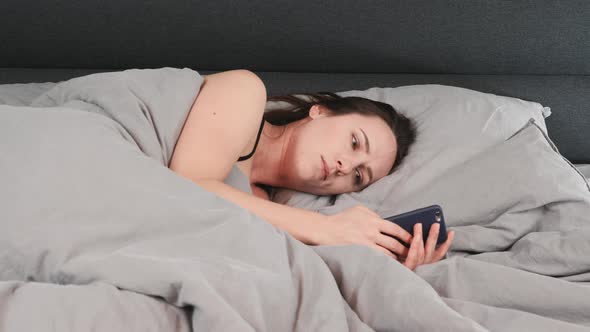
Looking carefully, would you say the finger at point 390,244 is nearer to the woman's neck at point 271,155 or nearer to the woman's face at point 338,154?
the woman's face at point 338,154

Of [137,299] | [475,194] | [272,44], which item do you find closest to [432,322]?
[137,299]

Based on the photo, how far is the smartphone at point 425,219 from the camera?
1.12 metres

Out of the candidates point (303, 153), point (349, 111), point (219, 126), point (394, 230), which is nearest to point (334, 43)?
point (349, 111)

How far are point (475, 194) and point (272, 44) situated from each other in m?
0.73

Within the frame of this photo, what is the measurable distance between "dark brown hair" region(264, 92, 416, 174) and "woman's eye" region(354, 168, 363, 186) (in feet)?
0.29

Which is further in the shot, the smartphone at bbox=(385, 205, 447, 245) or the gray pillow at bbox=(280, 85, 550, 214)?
the gray pillow at bbox=(280, 85, 550, 214)

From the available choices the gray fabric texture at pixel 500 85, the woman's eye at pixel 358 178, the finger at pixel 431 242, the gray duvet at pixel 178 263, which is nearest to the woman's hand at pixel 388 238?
the finger at pixel 431 242

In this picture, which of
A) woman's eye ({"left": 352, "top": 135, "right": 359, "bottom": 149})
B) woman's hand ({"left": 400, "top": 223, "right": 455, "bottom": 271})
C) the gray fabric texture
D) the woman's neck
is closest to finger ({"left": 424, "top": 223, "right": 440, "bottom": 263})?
woman's hand ({"left": 400, "top": 223, "right": 455, "bottom": 271})

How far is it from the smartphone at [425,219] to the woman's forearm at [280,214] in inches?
6.0

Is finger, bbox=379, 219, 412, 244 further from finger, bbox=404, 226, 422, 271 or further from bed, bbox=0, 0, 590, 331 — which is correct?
bed, bbox=0, 0, 590, 331

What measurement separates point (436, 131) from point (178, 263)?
34.3 inches

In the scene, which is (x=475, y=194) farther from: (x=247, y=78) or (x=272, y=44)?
(x=272, y=44)

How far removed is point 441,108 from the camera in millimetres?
1509

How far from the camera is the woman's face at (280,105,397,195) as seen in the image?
1355 mm
